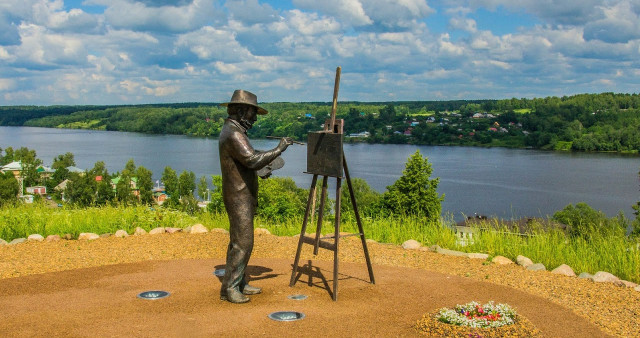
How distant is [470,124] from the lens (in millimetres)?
137625

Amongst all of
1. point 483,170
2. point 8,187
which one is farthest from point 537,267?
point 483,170

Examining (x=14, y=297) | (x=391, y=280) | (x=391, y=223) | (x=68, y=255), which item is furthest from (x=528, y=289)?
(x=68, y=255)

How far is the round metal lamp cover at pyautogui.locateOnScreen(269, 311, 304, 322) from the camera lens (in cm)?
660

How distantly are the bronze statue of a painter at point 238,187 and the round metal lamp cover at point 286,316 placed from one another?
26.9 inches

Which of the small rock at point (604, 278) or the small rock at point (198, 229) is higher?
the small rock at point (604, 278)

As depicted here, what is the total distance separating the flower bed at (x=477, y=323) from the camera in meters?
5.85

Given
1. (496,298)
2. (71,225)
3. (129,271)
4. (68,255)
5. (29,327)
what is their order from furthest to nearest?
(71,225)
(68,255)
(129,271)
(496,298)
(29,327)

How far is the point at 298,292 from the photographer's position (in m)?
7.82

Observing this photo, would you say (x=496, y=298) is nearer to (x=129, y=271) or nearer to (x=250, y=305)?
(x=250, y=305)

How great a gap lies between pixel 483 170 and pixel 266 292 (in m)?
72.6

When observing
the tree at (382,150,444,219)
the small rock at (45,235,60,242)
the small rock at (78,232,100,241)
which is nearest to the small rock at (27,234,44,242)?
the small rock at (45,235,60,242)

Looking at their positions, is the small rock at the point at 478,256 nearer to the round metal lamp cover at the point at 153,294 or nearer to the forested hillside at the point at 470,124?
the round metal lamp cover at the point at 153,294

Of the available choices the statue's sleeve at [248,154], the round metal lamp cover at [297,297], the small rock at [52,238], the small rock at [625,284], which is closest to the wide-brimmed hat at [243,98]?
the statue's sleeve at [248,154]

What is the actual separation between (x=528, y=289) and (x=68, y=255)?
7.43m
